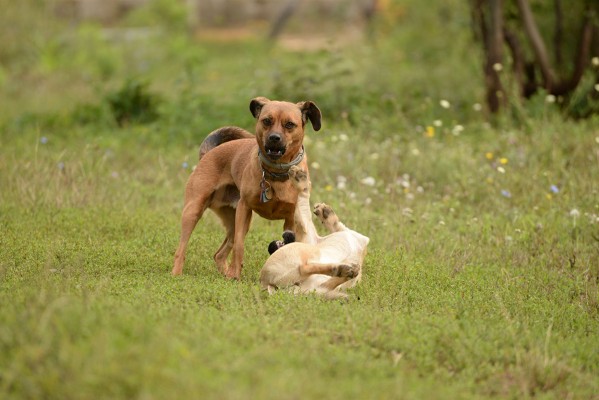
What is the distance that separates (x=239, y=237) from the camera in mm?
6598

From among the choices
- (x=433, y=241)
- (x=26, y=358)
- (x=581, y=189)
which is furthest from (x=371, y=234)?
(x=26, y=358)

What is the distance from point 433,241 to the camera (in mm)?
7672

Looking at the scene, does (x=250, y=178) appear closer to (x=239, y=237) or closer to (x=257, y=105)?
(x=239, y=237)

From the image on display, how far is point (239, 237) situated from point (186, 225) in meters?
0.49

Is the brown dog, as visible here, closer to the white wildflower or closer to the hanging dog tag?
the hanging dog tag

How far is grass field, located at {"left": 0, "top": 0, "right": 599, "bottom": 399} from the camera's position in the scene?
4.27m

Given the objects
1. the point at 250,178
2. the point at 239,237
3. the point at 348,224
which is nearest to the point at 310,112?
the point at 250,178

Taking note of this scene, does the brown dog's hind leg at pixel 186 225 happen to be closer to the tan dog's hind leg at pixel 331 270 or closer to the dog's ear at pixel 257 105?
the dog's ear at pixel 257 105

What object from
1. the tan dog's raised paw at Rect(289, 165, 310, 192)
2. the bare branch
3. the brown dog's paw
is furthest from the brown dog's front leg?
the bare branch

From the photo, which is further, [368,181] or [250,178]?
[368,181]

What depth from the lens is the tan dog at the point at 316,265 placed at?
6000mm

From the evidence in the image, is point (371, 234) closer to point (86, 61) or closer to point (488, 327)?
point (488, 327)

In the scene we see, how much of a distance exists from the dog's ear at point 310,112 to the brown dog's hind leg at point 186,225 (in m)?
0.98

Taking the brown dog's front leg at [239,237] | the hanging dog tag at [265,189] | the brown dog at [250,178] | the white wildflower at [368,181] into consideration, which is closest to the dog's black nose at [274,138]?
the brown dog at [250,178]
